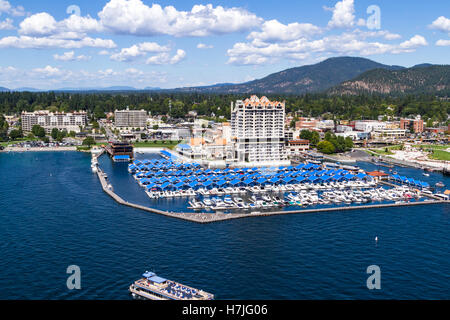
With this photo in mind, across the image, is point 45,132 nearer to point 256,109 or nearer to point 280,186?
point 256,109

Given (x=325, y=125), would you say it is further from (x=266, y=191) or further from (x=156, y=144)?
(x=266, y=191)

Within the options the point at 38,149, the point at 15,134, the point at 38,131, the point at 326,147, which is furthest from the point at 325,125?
the point at 15,134

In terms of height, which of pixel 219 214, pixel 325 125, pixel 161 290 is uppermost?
pixel 325 125

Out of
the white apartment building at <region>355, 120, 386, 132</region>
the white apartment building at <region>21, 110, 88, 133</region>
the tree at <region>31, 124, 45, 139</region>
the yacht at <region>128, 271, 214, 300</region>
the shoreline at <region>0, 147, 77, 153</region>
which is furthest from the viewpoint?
the white apartment building at <region>21, 110, 88, 133</region>

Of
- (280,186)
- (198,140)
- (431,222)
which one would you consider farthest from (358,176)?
(198,140)

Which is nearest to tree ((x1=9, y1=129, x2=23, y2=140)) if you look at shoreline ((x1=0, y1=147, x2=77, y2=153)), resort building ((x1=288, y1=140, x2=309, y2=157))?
shoreline ((x1=0, y1=147, x2=77, y2=153))

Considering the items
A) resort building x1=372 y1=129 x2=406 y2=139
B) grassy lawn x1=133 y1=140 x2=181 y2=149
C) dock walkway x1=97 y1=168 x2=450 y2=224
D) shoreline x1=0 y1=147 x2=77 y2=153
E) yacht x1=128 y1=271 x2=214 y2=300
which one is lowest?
Answer: yacht x1=128 y1=271 x2=214 y2=300

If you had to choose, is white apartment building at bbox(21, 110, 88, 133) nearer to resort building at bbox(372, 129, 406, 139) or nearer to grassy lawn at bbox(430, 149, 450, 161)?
resort building at bbox(372, 129, 406, 139)
